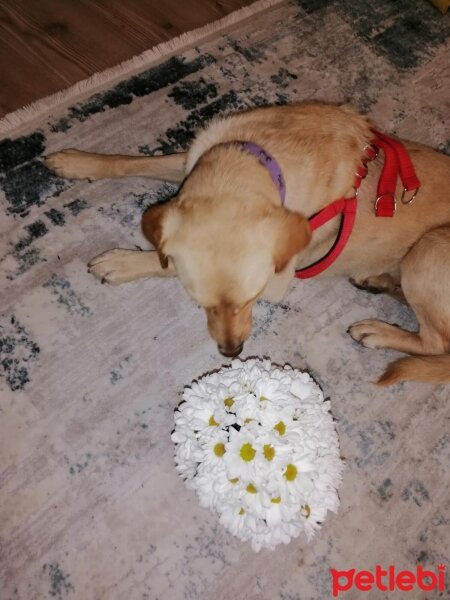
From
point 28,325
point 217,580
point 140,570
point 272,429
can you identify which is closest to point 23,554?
point 140,570

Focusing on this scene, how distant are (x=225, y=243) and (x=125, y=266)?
2.69 ft

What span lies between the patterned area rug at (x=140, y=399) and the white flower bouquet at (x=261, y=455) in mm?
301

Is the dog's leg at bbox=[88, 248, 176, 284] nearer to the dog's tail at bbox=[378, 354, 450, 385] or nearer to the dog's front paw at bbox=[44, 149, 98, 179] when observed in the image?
the dog's front paw at bbox=[44, 149, 98, 179]

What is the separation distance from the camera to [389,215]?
2002mm

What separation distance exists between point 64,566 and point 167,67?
2.58 m

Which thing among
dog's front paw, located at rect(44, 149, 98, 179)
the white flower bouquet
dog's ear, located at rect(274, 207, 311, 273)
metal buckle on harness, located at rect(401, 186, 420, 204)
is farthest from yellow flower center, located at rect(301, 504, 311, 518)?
dog's front paw, located at rect(44, 149, 98, 179)

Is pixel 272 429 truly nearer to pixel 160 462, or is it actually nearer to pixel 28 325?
pixel 160 462

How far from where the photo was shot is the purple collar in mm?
1787

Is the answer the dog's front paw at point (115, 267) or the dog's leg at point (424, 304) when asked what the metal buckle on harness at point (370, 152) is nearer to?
the dog's leg at point (424, 304)

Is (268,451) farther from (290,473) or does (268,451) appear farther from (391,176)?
(391,176)

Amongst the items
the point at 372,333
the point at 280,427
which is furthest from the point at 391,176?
the point at 280,427

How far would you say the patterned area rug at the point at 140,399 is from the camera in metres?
1.93

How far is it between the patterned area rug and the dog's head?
2.17 feet

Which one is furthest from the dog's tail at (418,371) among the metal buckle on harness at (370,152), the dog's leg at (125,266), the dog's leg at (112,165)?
the dog's leg at (112,165)
